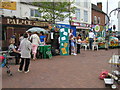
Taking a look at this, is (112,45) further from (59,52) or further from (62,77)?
(62,77)

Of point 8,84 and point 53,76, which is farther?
point 53,76

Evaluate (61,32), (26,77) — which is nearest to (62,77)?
(26,77)

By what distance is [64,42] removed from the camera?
477 inches

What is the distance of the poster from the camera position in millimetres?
11930

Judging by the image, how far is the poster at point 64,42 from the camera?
11930 mm

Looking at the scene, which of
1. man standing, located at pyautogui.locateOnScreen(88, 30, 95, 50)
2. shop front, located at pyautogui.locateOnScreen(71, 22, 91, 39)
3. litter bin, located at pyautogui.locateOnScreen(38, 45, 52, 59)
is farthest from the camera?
shop front, located at pyautogui.locateOnScreen(71, 22, 91, 39)

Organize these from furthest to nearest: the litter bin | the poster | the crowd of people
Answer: the poster, the litter bin, the crowd of people

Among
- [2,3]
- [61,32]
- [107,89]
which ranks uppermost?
[2,3]

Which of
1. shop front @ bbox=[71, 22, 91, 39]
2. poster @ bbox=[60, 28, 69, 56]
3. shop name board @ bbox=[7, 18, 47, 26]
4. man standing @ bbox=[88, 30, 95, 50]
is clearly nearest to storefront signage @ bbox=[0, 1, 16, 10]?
shop name board @ bbox=[7, 18, 47, 26]

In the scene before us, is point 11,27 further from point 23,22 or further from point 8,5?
point 8,5

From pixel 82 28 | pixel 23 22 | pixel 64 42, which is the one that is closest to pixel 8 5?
pixel 23 22

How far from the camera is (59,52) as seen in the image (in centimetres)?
1246

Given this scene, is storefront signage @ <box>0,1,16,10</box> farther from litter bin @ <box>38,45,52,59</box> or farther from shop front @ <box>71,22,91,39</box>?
shop front @ <box>71,22,91,39</box>

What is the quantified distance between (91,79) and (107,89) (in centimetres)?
99
